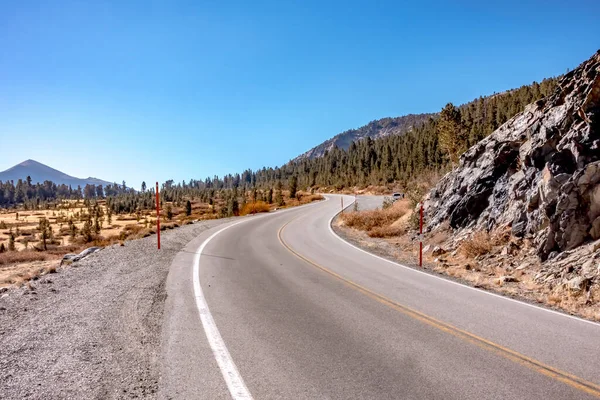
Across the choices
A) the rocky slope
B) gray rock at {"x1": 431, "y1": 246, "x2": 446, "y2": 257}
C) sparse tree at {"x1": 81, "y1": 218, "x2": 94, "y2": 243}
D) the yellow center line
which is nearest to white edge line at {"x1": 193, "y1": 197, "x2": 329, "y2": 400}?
the yellow center line

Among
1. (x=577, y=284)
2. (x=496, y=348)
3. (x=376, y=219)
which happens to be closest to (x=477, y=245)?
(x=577, y=284)

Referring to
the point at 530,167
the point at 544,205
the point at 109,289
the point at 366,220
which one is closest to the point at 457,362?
the point at 109,289

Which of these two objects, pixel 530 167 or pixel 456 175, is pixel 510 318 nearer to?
pixel 530 167

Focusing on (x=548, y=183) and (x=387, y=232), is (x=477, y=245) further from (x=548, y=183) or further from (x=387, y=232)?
(x=387, y=232)

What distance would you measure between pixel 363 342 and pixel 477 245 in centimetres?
955

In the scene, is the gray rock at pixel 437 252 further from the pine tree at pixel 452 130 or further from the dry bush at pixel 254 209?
the pine tree at pixel 452 130

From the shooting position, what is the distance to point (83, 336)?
226 inches

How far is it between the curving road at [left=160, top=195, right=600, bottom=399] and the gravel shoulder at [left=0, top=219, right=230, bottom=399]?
0.37m

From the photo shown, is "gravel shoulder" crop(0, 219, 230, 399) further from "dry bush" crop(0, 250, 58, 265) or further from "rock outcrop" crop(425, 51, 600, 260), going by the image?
"dry bush" crop(0, 250, 58, 265)

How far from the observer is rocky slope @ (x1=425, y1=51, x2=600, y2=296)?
10375mm

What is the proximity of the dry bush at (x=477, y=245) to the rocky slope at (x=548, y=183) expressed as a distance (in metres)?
0.67

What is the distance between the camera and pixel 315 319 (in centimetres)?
690

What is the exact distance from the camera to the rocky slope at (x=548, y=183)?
10.4 metres

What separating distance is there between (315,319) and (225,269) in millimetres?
5424
